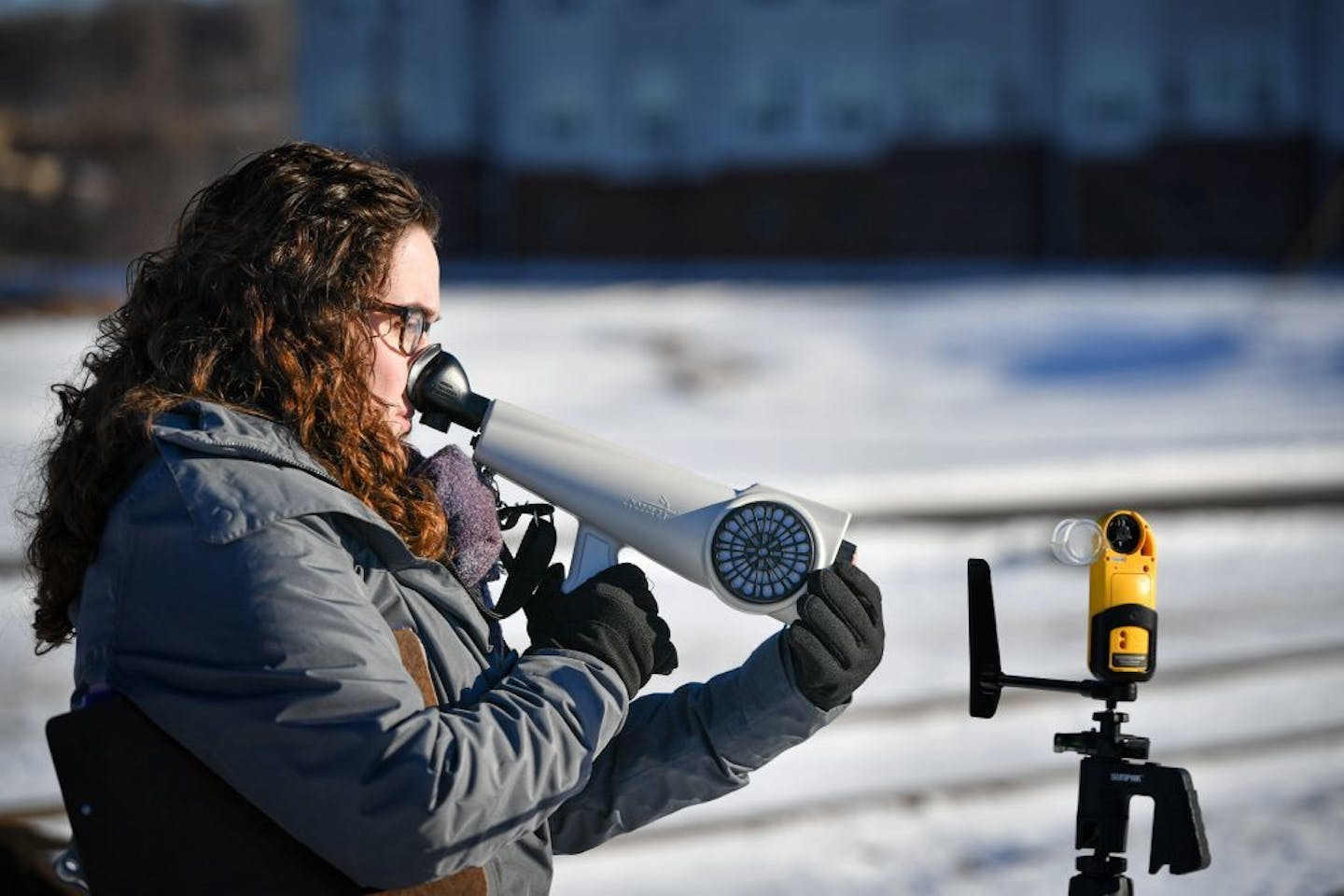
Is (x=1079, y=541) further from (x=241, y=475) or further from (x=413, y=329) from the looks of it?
(x=241, y=475)

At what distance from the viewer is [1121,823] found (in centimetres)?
189

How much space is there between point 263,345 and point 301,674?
1.41ft

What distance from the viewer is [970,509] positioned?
10.5 m

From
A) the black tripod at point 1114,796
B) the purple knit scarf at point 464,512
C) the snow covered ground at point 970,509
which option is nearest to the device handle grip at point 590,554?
the purple knit scarf at point 464,512

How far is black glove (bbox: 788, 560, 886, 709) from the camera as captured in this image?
6.38ft

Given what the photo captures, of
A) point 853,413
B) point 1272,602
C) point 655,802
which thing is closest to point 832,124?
point 853,413

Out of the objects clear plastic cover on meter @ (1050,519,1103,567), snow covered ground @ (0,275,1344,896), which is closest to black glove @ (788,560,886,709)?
clear plastic cover on meter @ (1050,519,1103,567)

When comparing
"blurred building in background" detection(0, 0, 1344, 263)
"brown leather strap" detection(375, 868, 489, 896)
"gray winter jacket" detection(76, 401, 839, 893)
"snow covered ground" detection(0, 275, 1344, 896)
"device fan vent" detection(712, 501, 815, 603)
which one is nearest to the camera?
"gray winter jacket" detection(76, 401, 839, 893)

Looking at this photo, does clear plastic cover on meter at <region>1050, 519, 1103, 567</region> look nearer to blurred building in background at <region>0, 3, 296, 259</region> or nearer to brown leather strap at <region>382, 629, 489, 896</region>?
brown leather strap at <region>382, 629, 489, 896</region>

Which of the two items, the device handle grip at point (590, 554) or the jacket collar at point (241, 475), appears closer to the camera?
the jacket collar at point (241, 475)

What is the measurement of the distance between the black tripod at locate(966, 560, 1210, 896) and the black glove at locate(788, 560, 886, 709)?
14 centimetres

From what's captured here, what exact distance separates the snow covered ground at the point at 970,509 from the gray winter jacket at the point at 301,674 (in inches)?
29.3

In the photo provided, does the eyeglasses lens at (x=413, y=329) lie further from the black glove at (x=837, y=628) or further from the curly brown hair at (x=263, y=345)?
the black glove at (x=837, y=628)

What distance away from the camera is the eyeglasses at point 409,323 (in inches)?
74.2
